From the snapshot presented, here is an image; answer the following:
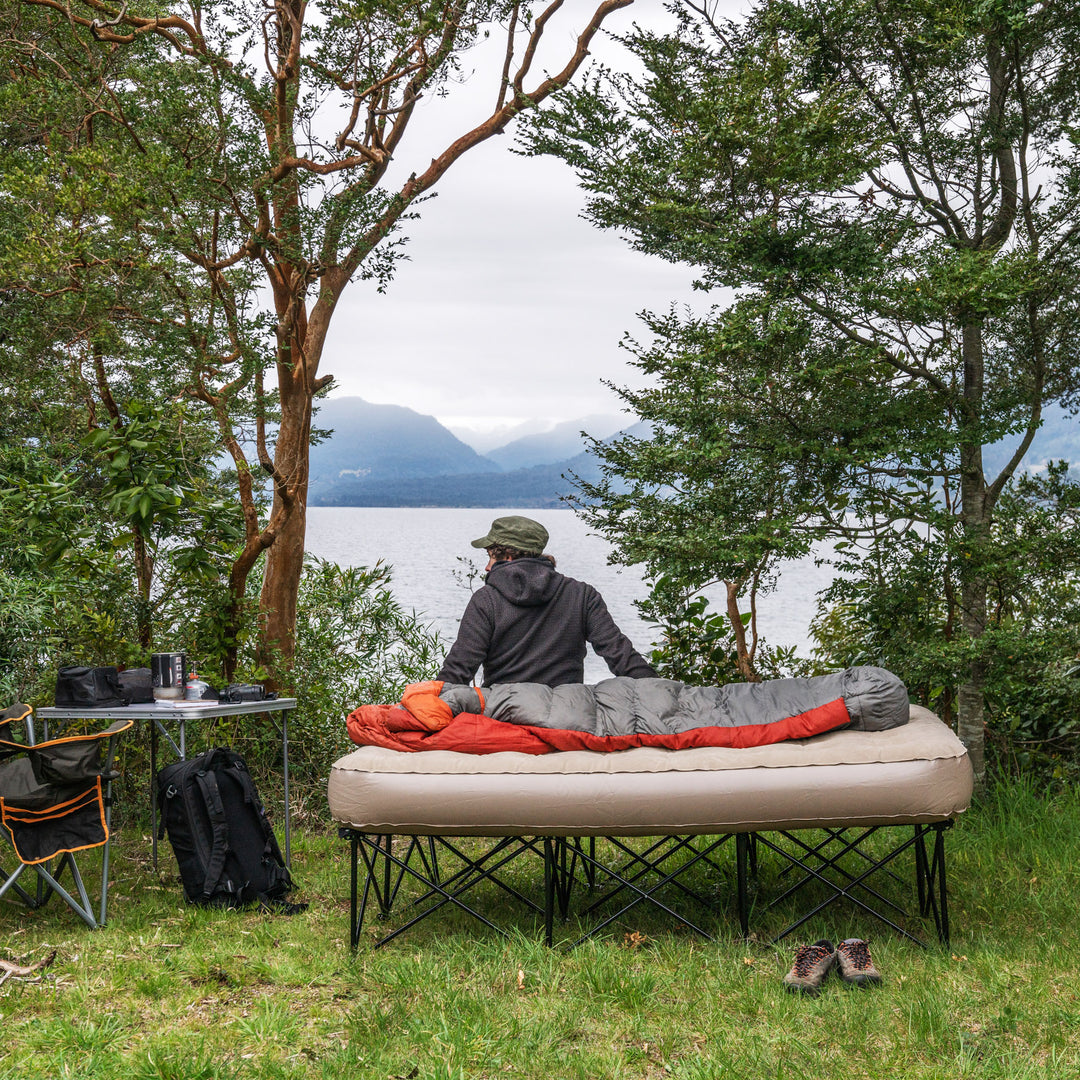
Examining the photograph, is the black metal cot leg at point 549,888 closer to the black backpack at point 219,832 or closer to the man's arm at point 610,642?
the man's arm at point 610,642

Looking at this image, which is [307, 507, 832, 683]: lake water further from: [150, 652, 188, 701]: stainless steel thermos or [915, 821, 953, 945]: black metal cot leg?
[915, 821, 953, 945]: black metal cot leg

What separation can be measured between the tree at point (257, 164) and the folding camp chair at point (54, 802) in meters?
1.76

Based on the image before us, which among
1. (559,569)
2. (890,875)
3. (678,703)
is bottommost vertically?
(890,875)

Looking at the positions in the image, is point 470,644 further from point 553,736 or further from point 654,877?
point 654,877

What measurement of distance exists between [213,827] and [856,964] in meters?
2.27

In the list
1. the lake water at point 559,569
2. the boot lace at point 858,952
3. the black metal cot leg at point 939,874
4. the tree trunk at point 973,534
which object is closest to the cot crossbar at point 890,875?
the black metal cot leg at point 939,874

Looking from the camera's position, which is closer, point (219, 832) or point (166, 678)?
point (219, 832)

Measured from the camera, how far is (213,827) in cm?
361

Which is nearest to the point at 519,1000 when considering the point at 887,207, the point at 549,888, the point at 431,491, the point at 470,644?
the point at 549,888

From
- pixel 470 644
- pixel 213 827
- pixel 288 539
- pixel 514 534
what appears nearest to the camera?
pixel 213 827

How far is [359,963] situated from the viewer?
312 cm

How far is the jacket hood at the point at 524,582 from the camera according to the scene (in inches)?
149

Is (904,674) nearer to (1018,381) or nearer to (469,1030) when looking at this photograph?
(1018,381)

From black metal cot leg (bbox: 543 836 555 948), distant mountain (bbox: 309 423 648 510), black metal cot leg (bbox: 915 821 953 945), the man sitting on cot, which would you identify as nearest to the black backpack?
the man sitting on cot
